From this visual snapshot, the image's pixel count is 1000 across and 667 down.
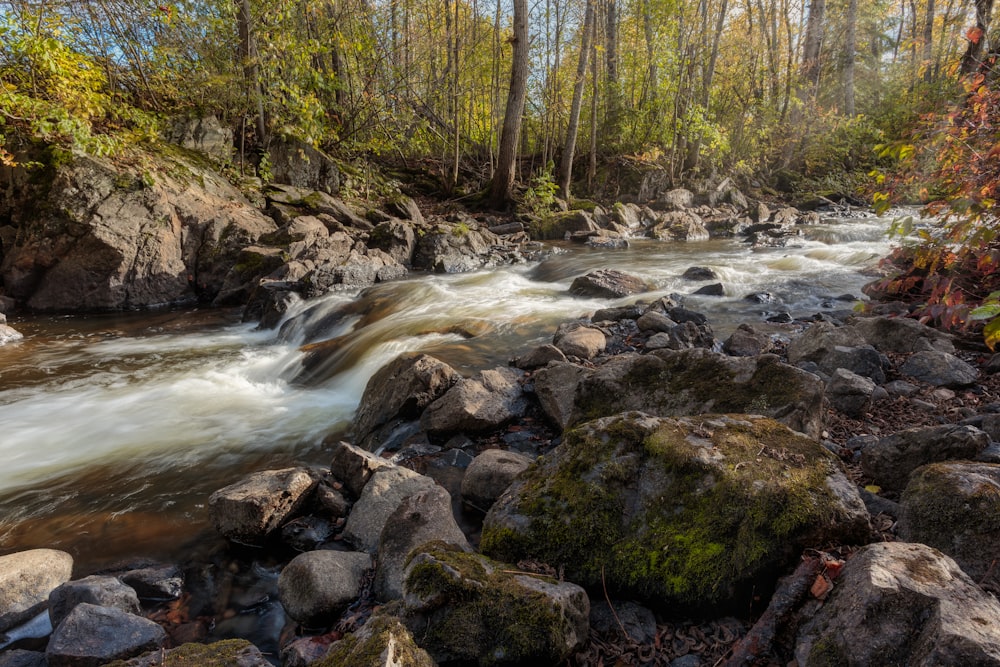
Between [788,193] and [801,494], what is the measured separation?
28447 millimetres

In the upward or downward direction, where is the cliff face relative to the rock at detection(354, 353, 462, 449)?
upward

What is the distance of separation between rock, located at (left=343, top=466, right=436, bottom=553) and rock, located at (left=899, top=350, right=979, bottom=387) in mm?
4406

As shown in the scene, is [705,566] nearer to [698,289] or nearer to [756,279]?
[698,289]

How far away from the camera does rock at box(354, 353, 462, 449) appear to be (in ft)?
16.2

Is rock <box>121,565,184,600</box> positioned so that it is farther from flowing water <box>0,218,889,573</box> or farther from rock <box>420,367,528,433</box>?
rock <box>420,367,528,433</box>

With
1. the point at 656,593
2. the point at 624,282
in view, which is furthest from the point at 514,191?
the point at 656,593

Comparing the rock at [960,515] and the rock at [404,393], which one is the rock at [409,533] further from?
the rock at [960,515]

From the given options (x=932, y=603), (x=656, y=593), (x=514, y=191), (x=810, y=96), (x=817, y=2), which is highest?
(x=817, y=2)

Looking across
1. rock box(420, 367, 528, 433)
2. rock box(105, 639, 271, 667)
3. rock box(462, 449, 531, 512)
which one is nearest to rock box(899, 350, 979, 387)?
rock box(420, 367, 528, 433)

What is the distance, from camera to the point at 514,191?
18672mm

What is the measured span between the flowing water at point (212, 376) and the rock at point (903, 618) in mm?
3742

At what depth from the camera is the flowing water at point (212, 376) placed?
13.8 ft

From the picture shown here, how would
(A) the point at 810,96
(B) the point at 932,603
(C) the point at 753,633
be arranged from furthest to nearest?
1. (A) the point at 810,96
2. (C) the point at 753,633
3. (B) the point at 932,603

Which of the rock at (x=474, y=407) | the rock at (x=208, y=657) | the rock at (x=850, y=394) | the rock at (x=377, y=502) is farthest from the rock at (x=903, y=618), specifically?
the rock at (x=474, y=407)
